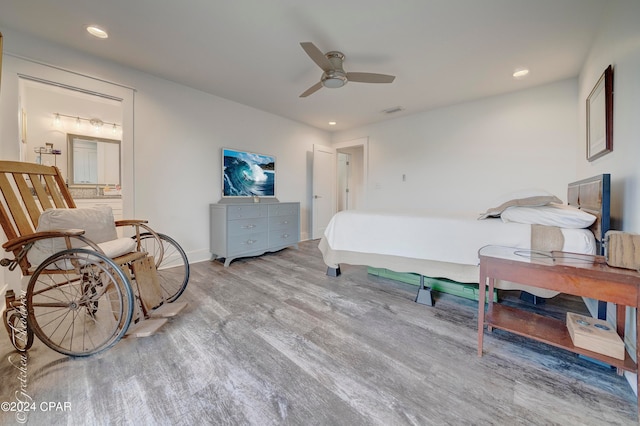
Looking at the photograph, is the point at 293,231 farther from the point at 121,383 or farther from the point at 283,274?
the point at 121,383

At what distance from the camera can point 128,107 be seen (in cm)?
273

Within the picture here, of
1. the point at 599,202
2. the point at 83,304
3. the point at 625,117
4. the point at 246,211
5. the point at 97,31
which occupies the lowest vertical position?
the point at 83,304

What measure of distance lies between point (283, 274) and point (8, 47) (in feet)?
10.8

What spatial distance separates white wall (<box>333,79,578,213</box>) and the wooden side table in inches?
80.5

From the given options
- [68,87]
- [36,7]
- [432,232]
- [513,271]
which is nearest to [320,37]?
[432,232]

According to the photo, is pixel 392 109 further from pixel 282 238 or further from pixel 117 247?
pixel 117 247

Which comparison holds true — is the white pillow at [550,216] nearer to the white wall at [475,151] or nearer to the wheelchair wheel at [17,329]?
the white wall at [475,151]

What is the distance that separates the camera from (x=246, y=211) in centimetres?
340

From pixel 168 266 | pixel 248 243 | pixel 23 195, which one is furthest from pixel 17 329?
pixel 248 243

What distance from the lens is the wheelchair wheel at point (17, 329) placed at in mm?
1344

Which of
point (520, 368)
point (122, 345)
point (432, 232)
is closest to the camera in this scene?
point (520, 368)

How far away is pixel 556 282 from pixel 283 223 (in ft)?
10.8

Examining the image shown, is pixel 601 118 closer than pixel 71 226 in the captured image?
No

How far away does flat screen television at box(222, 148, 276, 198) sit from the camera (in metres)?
3.65
